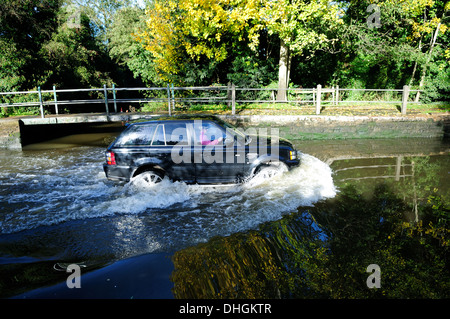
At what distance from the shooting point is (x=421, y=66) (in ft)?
51.8

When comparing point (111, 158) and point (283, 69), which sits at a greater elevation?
point (283, 69)

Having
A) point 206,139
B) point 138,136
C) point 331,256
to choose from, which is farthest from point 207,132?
point 331,256

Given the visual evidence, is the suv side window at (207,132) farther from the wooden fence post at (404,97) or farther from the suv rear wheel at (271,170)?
the wooden fence post at (404,97)

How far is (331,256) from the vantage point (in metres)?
3.87

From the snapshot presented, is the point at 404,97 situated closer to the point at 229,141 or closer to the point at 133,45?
the point at 229,141

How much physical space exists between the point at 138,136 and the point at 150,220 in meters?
2.06

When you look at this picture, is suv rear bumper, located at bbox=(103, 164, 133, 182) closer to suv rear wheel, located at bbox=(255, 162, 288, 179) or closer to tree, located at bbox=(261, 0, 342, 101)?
suv rear wheel, located at bbox=(255, 162, 288, 179)

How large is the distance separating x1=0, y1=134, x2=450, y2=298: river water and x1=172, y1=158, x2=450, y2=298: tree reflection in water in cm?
4

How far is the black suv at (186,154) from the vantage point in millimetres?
6234

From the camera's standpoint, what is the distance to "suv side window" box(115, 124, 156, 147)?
6309mm

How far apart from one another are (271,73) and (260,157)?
11.5m

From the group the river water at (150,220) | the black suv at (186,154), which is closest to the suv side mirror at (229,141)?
the black suv at (186,154)

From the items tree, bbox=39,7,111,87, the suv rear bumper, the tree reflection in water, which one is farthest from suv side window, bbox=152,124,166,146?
tree, bbox=39,7,111,87
